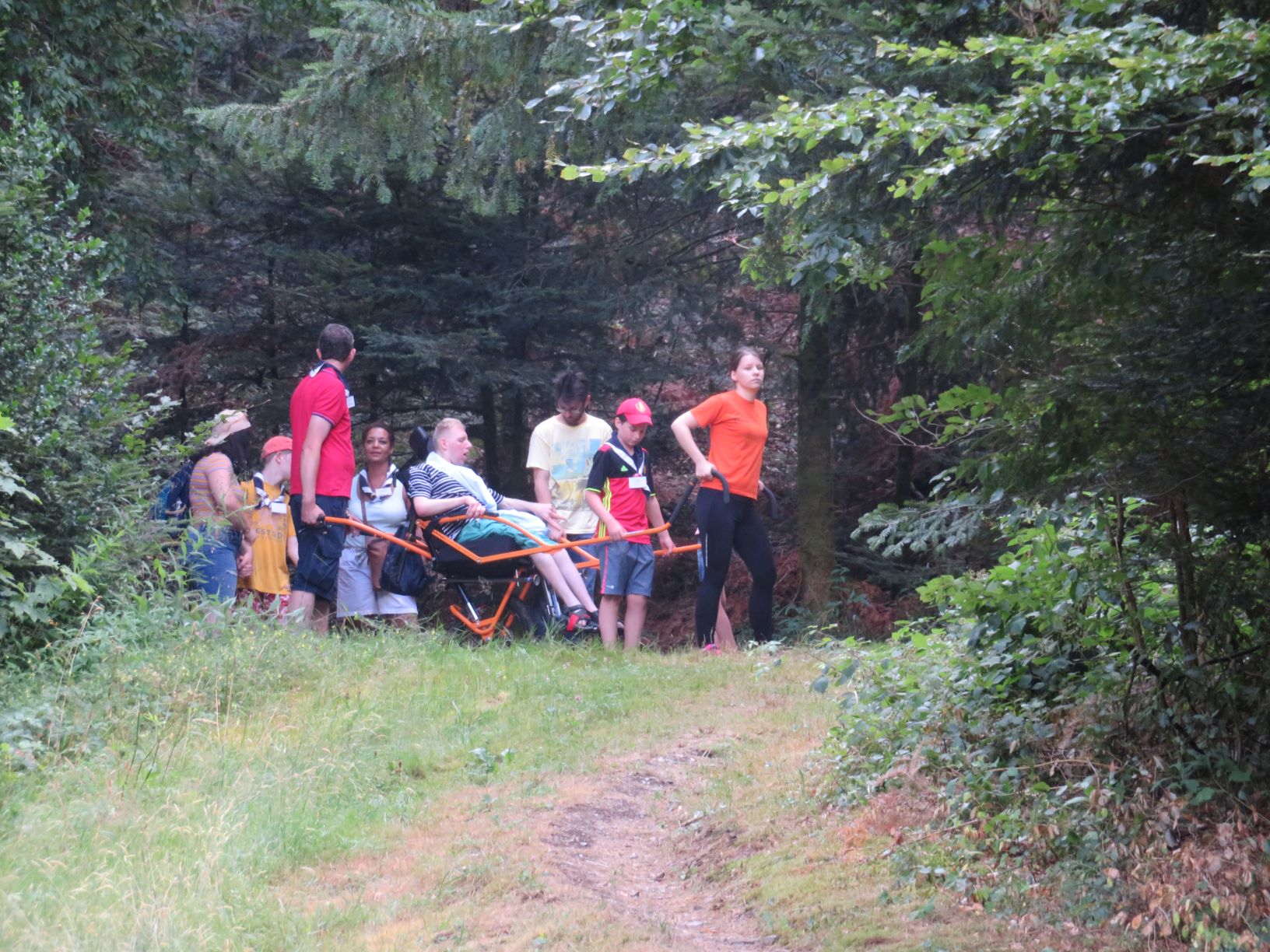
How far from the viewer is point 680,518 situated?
15.4 metres

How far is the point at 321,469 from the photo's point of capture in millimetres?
8609

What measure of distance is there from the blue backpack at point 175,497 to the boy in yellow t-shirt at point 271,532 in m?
0.52

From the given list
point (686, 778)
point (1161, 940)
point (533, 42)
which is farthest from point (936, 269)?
point (533, 42)

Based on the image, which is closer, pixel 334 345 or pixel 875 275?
pixel 875 275

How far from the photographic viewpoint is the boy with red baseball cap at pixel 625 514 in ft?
29.6

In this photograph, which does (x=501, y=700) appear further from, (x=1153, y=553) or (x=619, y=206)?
(x=619, y=206)

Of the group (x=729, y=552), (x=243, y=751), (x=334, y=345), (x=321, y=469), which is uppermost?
(x=334, y=345)

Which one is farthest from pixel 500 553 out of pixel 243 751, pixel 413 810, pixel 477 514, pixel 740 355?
pixel 413 810

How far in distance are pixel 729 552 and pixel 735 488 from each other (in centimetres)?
48

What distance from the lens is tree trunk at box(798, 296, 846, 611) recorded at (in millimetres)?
12781

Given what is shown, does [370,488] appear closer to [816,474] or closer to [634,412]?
[634,412]

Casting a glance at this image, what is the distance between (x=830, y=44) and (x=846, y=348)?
8.91 metres

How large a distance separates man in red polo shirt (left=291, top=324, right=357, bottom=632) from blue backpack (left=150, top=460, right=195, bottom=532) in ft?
2.30

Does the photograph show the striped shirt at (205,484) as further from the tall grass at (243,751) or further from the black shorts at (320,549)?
the tall grass at (243,751)
